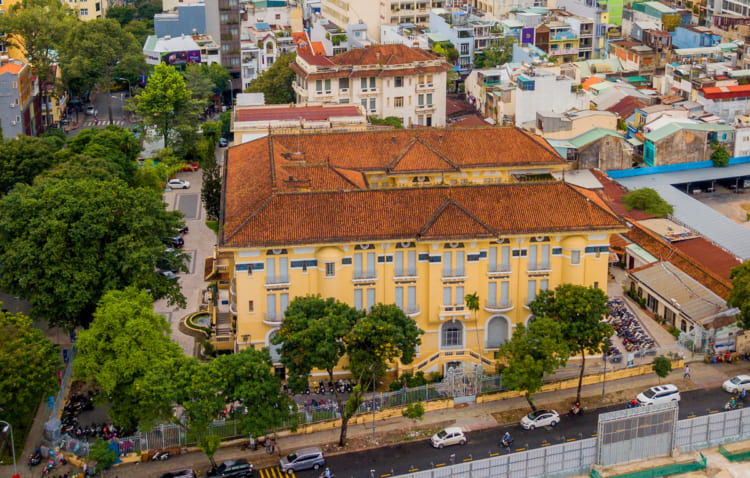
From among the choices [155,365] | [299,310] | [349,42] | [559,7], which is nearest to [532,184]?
[299,310]

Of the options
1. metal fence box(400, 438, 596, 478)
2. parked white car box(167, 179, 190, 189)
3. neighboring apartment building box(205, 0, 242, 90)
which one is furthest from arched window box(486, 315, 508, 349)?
neighboring apartment building box(205, 0, 242, 90)

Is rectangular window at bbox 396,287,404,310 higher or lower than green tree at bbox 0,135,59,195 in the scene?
lower

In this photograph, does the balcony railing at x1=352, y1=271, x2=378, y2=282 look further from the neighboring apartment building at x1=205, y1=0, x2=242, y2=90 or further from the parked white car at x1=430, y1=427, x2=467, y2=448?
the neighboring apartment building at x1=205, y1=0, x2=242, y2=90

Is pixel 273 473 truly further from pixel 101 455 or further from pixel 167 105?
pixel 167 105

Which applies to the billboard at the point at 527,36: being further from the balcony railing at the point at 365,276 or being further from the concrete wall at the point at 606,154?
the balcony railing at the point at 365,276

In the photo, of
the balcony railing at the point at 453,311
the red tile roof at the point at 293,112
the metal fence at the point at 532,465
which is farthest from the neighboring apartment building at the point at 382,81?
the metal fence at the point at 532,465

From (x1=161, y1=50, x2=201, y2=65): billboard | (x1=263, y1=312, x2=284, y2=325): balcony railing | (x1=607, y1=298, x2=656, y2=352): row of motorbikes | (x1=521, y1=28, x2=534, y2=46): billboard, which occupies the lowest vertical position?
(x1=607, y1=298, x2=656, y2=352): row of motorbikes
